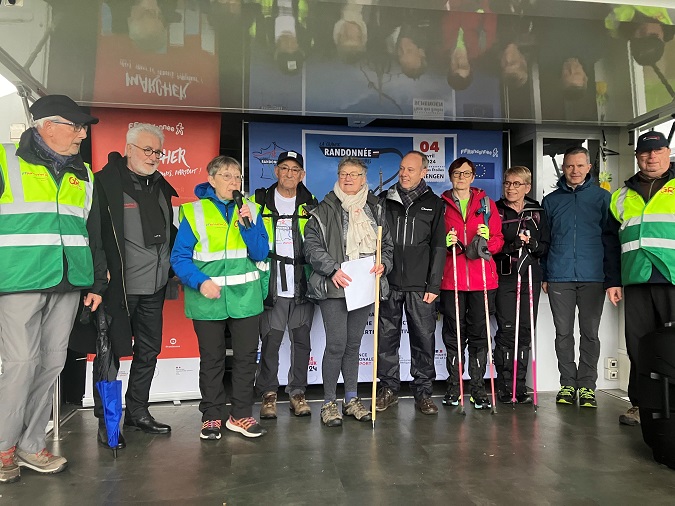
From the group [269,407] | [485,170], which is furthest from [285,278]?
[485,170]

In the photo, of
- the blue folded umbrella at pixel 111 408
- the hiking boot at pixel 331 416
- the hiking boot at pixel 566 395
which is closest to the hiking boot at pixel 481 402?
the hiking boot at pixel 566 395

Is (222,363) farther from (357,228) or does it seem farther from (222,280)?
(357,228)

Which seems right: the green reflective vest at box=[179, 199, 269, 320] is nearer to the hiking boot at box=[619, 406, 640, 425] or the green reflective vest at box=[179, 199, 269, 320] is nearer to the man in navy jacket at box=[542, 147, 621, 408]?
the man in navy jacket at box=[542, 147, 621, 408]

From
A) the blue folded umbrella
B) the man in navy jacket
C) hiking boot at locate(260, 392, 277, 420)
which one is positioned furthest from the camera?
the man in navy jacket

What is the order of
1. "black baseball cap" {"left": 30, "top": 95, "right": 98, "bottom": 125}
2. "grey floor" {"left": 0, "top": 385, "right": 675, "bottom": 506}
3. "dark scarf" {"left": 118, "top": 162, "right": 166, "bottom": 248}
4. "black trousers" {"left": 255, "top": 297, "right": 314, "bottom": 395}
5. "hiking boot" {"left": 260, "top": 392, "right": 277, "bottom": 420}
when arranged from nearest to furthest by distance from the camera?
"grey floor" {"left": 0, "top": 385, "right": 675, "bottom": 506}, "black baseball cap" {"left": 30, "top": 95, "right": 98, "bottom": 125}, "dark scarf" {"left": 118, "top": 162, "right": 166, "bottom": 248}, "hiking boot" {"left": 260, "top": 392, "right": 277, "bottom": 420}, "black trousers" {"left": 255, "top": 297, "right": 314, "bottom": 395}

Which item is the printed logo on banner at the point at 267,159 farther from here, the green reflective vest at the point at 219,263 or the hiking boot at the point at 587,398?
the hiking boot at the point at 587,398

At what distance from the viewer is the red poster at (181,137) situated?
4238 millimetres

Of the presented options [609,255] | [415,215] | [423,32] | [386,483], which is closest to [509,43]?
[423,32]

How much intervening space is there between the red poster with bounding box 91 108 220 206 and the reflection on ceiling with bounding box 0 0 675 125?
16 centimetres

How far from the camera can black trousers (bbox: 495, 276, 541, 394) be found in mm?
4043

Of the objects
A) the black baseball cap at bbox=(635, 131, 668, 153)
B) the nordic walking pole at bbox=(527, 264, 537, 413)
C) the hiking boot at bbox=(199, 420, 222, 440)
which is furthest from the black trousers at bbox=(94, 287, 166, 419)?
the black baseball cap at bbox=(635, 131, 668, 153)

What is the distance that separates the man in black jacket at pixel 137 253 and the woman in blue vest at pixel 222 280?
253 millimetres

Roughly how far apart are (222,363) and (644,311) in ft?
9.10

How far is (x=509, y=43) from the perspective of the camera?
2.94 m
